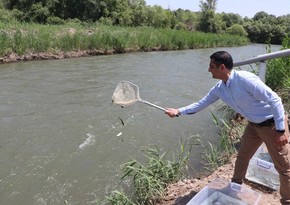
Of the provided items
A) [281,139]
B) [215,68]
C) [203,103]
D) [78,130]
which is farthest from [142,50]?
[281,139]

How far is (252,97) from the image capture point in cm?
284

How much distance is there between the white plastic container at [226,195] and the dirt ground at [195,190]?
0.50ft

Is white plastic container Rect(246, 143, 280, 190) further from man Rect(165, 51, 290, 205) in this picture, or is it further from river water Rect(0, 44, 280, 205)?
river water Rect(0, 44, 280, 205)

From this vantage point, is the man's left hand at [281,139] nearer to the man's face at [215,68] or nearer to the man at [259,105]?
the man at [259,105]

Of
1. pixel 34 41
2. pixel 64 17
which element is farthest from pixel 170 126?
pixel 64 17

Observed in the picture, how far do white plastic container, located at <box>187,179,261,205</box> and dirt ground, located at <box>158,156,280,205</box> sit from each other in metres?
0.15

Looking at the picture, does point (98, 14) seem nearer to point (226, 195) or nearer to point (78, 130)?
point (78, 130)

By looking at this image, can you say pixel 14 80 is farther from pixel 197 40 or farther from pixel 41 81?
pixel 197 40

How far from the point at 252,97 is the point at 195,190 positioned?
1334 millimetres

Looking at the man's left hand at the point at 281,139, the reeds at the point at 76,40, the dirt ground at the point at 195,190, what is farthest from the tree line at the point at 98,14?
the man's left hand at the point at 281,139

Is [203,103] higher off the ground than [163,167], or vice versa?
[203,103]

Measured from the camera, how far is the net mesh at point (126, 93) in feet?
11.6

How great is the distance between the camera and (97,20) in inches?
1217

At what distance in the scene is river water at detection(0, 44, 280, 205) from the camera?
15.5 feet
